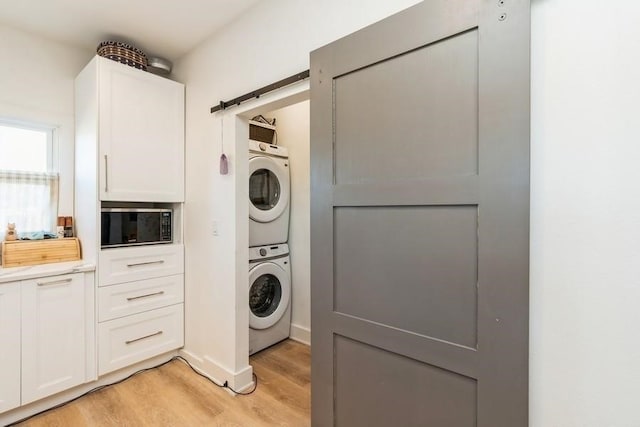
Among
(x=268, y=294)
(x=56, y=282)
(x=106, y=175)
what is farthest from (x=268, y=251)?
(x=56, y=282)

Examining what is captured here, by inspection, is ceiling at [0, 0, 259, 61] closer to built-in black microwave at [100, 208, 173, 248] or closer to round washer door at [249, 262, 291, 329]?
built-in black microwave at [100, 208, 173, 248]

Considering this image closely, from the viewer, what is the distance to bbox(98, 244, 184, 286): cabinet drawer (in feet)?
6.78

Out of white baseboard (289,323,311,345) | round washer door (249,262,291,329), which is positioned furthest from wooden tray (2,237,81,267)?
white baseboard (289,323,311,345)

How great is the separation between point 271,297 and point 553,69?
8.33 feet

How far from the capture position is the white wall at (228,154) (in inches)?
63.7

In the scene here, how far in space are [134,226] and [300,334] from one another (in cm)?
173

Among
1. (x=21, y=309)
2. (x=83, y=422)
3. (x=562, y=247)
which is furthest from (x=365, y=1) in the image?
(x=83, y=422)

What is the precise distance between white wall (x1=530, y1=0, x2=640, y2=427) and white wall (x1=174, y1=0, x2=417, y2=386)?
911 millimetres

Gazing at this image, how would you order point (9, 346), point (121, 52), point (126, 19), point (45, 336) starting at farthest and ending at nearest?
point (121, 52), point (126, 19), point (45, 336), point (9, 346)

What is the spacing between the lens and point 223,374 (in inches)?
81.5

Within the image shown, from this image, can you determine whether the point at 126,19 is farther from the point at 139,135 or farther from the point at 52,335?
the point at 52,335

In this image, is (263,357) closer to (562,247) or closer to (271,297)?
(271,297)

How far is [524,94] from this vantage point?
83 centimetres

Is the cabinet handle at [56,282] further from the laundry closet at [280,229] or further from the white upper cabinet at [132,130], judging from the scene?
the laundry closet at [280,229]
